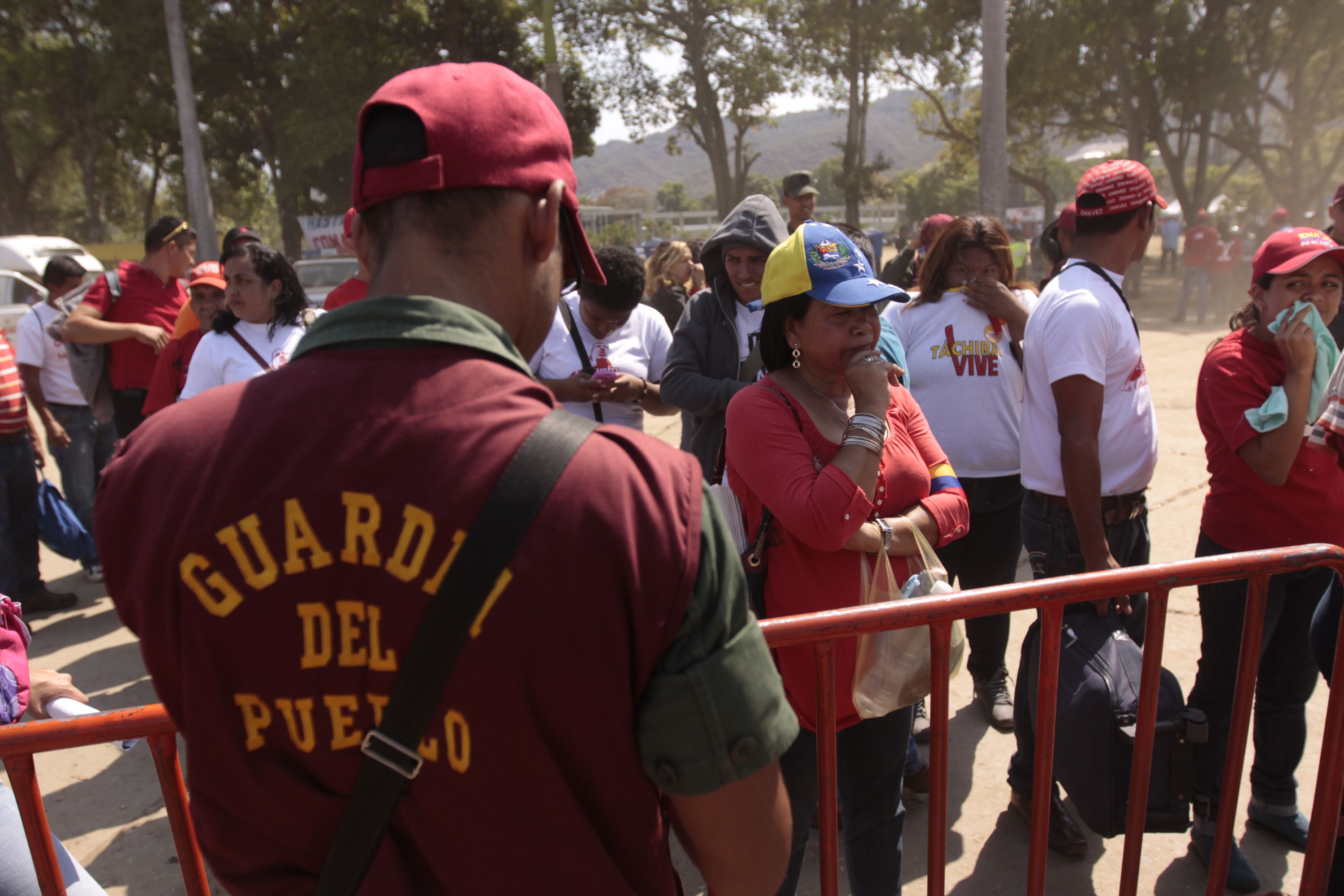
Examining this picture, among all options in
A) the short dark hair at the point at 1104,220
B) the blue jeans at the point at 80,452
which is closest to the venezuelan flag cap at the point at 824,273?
the short dark hair at the point at 1104,220

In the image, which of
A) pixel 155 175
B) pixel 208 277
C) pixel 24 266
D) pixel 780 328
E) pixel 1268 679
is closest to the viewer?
pixel 780 328

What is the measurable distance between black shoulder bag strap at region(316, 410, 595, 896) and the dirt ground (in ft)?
7.36

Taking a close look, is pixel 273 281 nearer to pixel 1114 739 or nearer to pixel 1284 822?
pixel 1114 739

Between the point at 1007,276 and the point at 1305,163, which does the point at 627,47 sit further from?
the point at 1007,276

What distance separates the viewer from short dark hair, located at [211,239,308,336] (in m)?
3.85

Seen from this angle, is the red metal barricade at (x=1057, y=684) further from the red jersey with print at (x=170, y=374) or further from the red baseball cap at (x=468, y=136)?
the red jersey with print at (x=170, y=374)

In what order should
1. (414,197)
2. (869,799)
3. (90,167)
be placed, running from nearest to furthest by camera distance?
(414,197) → (869,799) → (90,167)

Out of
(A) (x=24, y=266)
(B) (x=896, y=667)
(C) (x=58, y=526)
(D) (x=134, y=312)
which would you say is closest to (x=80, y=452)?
(C) (x=58, y=526)

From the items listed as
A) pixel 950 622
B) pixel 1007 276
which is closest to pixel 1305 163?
pixel 1007 276

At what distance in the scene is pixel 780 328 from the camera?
98.9 inches

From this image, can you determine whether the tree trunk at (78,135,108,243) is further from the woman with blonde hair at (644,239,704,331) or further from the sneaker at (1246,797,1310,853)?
the sneaker at (1246,797,1310,853)

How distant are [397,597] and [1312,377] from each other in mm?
2983

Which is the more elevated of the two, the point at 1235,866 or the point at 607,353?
the point at 607,353

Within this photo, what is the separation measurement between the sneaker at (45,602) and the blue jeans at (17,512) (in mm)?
43
